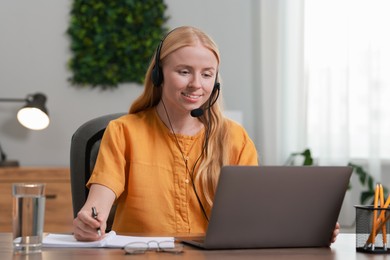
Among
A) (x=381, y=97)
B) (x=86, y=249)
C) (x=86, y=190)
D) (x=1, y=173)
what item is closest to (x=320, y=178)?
(x=86, y=249)

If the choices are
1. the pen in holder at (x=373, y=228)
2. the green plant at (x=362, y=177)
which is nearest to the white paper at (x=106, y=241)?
the pen in holder at (x=373, y=228)

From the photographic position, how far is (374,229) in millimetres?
1503

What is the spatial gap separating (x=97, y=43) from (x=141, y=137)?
223 centimetres

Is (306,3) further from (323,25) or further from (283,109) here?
(283,109)

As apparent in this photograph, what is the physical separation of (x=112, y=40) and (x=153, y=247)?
284 centimetres

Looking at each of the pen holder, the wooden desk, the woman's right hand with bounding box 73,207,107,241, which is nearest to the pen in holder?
the pen holder

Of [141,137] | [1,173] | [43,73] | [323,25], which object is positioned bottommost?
[1,173]

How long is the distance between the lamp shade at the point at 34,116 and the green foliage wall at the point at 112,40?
39 cm

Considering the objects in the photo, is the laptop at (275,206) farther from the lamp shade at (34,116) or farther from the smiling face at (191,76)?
the lamp shade at (34,116)

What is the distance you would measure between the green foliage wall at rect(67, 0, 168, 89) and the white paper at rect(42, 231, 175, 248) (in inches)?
102

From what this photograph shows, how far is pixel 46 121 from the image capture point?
383 cm

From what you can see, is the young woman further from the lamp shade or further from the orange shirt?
the lamp shade

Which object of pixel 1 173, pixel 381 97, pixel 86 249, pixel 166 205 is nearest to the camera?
pixel 86 249

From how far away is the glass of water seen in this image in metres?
1.35
